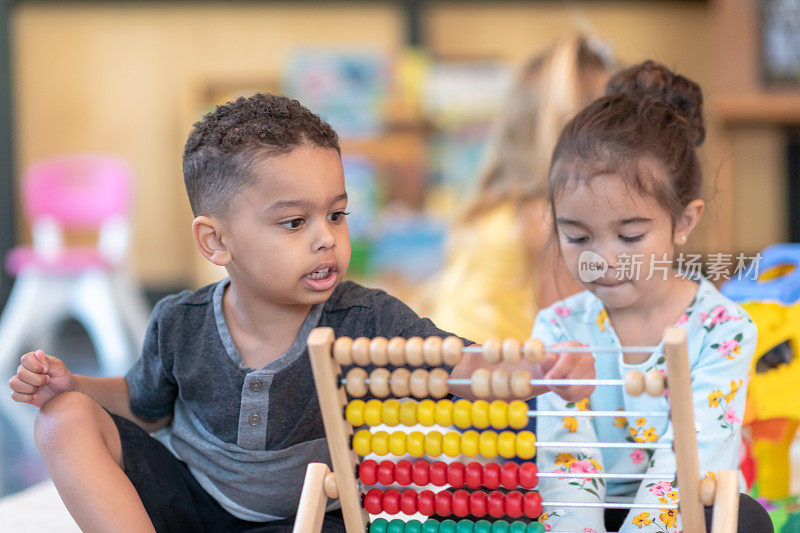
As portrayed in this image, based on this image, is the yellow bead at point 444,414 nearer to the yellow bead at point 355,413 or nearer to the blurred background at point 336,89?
the yellow bead at point 355,413

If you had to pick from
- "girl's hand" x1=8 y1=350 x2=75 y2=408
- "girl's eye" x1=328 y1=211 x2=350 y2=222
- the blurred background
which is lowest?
"girl's hand" x1=8 y1=350 x2=75 y2=408

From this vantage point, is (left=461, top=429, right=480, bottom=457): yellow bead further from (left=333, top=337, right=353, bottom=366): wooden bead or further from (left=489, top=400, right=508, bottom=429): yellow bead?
→ (left=333, top=337, right=353, bottom=366): wooden bead

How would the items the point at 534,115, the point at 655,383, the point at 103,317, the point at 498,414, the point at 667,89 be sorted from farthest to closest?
the point at 103,317 < the point at 534,115 < the point at 667,89 < the point at 498,414 < the point at 655,383

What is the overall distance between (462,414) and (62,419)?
1.69ft

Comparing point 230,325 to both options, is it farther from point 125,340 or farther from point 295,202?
point 125,340

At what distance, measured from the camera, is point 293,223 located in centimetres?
119

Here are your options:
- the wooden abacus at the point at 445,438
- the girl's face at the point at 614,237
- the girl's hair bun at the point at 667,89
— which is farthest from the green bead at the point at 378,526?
the girl's hair bun at the point at 667,89

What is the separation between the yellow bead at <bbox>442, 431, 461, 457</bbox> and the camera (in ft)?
3.64

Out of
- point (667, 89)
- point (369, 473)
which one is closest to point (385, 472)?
point (369, 473)

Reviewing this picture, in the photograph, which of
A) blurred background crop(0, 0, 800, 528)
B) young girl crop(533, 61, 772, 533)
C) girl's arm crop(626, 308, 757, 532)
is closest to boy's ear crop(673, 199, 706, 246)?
young girl crop(533, 61, 772, 533)

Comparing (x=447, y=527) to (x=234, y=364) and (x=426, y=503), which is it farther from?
(x=234, y=364)

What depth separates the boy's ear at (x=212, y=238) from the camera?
4.05 feet

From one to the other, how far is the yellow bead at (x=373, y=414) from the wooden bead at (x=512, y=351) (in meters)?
0.18

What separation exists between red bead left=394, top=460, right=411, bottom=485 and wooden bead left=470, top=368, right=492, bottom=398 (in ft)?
0.51
